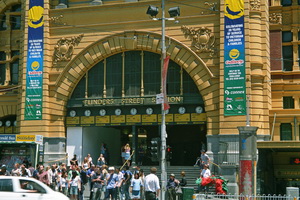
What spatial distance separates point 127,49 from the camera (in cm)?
4294

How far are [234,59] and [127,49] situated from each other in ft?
29.7

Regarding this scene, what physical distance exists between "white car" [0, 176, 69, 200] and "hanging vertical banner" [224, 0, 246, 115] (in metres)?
19.1

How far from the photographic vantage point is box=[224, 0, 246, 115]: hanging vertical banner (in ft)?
126

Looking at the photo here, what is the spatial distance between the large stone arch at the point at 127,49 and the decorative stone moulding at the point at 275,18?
7721mm

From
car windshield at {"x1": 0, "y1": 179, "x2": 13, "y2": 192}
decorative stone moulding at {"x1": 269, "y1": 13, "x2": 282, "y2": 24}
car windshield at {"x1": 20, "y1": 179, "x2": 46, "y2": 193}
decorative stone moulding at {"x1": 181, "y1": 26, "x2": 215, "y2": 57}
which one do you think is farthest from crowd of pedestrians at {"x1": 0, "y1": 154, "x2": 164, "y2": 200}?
decorative stone moulding at {"x1": 269, "y1": 13, "x2": 282, "y2": 24}

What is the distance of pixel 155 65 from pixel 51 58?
9017 millimetres

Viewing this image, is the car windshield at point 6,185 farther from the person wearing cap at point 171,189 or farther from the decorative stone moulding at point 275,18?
the decorative stone moulding at point 275,18

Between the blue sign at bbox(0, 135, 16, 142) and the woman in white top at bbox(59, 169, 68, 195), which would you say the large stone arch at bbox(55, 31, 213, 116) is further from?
the woman in white top at bbox(59, 169, 68, 195)

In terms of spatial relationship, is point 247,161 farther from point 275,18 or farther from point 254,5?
point 275,18

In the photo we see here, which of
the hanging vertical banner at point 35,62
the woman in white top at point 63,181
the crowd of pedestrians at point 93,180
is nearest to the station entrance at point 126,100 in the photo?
the hanging vertical banner at point 35,62

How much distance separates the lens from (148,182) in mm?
24703

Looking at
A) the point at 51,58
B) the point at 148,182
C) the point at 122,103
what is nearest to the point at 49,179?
the point at 148,182

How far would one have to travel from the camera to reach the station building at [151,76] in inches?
1537

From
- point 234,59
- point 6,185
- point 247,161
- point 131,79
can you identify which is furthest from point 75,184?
point 234,59
